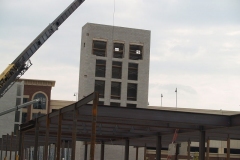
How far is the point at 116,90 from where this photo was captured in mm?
89562

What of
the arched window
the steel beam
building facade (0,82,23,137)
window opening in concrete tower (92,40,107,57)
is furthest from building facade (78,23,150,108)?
the steel beam

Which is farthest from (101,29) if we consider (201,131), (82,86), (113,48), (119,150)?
(201,131)

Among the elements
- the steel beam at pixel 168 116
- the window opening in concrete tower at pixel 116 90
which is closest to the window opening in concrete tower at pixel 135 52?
the window opening in concrete tower at pixel 116 90

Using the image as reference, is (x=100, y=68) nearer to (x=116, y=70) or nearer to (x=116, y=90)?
(x=116, y=70)

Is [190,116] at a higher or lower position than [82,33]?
lower

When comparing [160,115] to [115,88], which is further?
[115,88]

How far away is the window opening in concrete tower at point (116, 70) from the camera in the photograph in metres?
89.5

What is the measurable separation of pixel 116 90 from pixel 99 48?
25.2ft

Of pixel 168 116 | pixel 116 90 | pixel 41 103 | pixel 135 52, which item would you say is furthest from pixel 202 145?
pixel 41 103

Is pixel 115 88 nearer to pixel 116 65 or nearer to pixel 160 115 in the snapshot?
pixel 116 65

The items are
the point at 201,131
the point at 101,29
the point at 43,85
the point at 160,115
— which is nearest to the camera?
the point at 160,115

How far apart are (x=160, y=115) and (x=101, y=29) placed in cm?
5502

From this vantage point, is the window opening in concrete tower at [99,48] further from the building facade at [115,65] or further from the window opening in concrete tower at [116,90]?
the window opening in concrete tower at [116,90]

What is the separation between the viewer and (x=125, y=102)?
291ft
